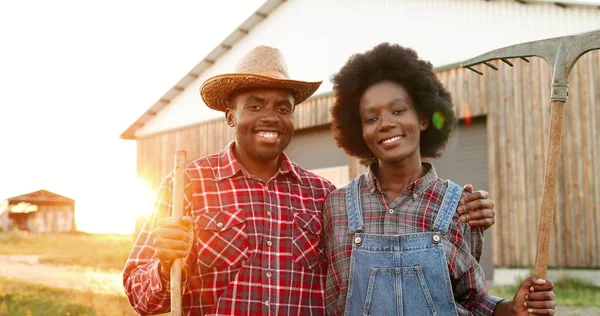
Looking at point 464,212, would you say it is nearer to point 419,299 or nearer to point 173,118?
point 419,299

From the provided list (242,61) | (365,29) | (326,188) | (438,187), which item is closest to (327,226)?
(326,188)

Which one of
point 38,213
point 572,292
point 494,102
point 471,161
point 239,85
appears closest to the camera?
point 239,85

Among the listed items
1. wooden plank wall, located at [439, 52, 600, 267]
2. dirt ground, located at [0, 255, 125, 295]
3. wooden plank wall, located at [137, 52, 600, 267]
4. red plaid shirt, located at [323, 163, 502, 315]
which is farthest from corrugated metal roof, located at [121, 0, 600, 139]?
red plaid shirt, located at [323, 163, 502, 315]

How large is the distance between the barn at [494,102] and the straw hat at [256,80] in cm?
734

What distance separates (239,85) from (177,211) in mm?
871

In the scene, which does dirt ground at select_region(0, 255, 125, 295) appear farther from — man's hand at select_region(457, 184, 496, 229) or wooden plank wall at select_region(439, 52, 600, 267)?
man's hand at select_region(457, 184, 496, 229)

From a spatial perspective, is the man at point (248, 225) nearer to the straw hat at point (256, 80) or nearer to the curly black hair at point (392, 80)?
the straw hat at point (256, 80)

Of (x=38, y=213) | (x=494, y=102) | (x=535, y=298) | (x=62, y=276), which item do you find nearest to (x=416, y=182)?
(x=535, y=298)

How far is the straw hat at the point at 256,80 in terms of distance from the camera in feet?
11.6

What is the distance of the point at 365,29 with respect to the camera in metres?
13.3

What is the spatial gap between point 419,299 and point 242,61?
1.68 meters

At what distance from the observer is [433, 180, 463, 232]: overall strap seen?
3166 millimetres

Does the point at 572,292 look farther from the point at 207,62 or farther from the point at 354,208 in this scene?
the point at 207,62

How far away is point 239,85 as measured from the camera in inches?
143
